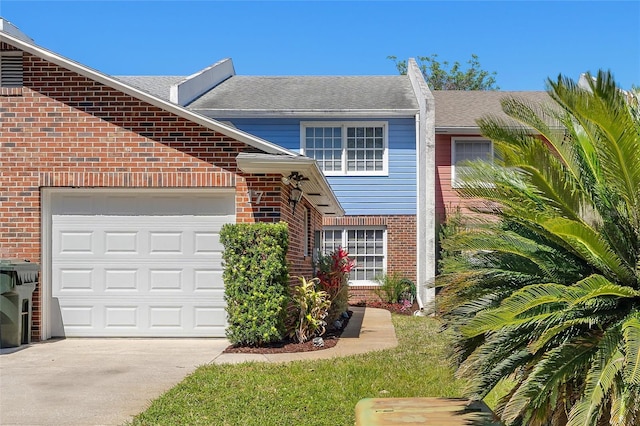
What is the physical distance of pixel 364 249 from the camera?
67.1ft

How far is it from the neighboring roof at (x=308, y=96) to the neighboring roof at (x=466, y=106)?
42.0 inches

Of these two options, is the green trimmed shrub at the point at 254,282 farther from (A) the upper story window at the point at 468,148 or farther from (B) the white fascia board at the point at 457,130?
(A) the upper story window at the point at 468,148

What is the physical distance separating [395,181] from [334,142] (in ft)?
6.86

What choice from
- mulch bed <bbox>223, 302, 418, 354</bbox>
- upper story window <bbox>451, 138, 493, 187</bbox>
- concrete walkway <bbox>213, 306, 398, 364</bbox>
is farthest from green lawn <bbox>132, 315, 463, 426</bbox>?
upper story window <bbox>451, 138, 493, 187</bbox>

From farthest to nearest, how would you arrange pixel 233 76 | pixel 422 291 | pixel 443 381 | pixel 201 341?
pixel 233 76 → pixel 422 291 → pixel 201 341 → pixel 443 381

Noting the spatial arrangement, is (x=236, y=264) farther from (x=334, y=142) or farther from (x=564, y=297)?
(x=334, y=142)

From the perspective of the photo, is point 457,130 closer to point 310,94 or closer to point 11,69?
point 310,94

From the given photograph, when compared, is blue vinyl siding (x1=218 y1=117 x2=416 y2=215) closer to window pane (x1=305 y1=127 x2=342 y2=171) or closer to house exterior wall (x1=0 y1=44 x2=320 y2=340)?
window pane (x1=305 y1=127 x2=342 y2=171)

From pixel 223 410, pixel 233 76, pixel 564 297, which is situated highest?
pixel 233 76

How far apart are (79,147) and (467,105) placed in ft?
46.8

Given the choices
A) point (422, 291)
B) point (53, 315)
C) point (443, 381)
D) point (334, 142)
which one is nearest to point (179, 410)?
point (443, 381)

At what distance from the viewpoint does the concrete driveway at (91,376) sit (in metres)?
6.70

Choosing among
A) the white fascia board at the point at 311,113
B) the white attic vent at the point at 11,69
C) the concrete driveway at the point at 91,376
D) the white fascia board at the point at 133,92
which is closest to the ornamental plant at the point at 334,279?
the concrete driveway at the point at 91,376

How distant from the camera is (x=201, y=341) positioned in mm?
11312
